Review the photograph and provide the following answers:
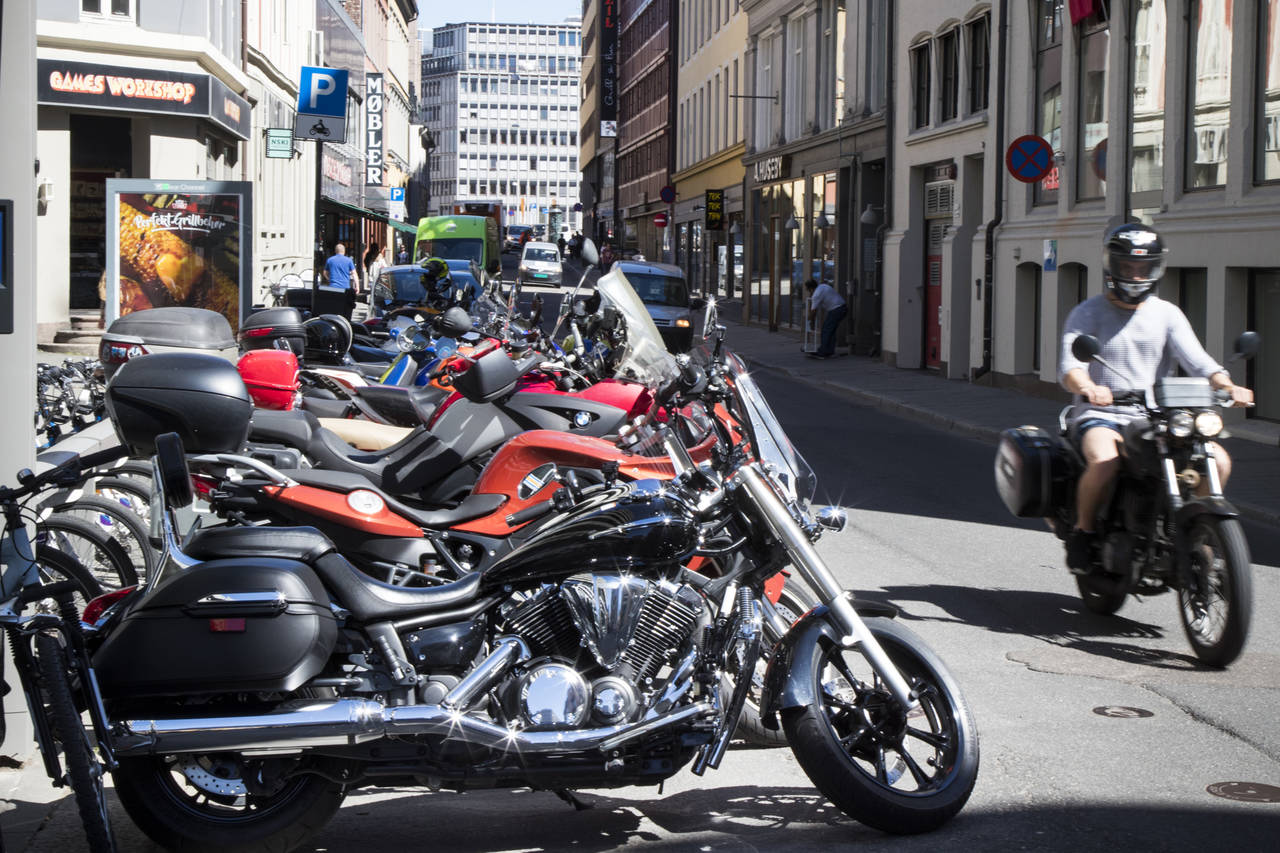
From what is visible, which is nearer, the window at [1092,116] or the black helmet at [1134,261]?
the black helmet at [1134,261]

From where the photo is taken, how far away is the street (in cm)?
453

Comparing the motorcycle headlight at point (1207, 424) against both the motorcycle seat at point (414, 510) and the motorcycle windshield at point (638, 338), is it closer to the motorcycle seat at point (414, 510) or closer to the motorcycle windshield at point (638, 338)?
the motorcycle windshield at point (638, 338)

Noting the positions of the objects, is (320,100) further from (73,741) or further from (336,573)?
(73,741)

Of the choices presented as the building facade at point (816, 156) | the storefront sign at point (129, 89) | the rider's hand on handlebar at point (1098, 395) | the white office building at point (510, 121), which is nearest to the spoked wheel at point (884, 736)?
the rider's hand on handlebar at point (1098, 395)

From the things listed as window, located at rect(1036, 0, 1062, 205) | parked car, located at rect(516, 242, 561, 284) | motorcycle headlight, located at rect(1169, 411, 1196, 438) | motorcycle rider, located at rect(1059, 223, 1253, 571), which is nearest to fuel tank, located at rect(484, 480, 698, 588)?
motorcycle headlight, located at rect(1169, 411, 1196, 438)

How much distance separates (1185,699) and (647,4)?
74.5 m

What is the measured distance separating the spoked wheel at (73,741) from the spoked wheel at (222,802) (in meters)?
0.21

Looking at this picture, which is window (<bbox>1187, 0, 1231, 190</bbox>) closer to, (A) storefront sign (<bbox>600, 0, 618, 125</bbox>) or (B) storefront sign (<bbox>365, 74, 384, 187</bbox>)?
(B) storefront sign (<bbox>365, 74, 384, 187</bbox>)

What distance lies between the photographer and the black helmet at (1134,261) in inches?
289

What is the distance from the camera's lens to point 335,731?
159 inches

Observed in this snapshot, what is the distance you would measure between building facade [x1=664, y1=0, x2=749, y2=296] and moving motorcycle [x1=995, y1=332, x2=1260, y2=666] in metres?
35.9

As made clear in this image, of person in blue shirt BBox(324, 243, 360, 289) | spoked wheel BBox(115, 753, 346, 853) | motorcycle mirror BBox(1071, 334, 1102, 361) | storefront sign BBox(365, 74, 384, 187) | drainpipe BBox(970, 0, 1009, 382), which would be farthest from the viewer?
storefront sign BBox(365, 74, 384, 187)

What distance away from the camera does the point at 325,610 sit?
4113 mm

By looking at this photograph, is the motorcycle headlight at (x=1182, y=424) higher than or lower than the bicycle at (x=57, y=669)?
higher
